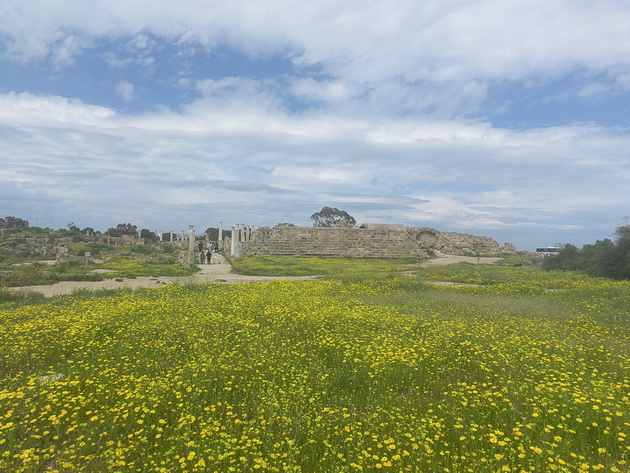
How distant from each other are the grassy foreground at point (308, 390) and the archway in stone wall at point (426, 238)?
4996cm

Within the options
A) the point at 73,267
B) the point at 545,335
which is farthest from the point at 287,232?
the point at 545,335

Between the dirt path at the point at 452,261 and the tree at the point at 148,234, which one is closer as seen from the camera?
the dirt path at the point at 452,261

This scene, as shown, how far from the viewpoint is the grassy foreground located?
144 inches

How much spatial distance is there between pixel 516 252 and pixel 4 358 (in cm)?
6445

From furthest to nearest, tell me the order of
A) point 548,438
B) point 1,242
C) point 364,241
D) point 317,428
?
point 364,241
point 1,242
point 317,428
point 548,438

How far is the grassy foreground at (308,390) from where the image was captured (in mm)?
3670

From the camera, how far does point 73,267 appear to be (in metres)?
22.9

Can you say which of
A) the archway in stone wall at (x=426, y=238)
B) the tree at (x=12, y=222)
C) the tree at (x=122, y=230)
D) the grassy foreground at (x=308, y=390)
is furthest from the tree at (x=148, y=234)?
the grassy foreground at (x=308, y=390)

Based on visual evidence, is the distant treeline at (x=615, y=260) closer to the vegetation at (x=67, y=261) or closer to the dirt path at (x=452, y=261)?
the dirt path at (x=452, y=261)

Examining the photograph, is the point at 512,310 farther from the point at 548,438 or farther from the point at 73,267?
the point at 73,267

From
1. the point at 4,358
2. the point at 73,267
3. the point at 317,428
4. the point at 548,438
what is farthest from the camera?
the point at 73,267

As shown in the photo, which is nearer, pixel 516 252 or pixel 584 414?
pixel 584 414

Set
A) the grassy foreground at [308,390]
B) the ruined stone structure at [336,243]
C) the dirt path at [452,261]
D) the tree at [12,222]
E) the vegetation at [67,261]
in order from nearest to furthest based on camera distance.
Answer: the grassy foreground at [308,390] → the vegetation at [67,261] → the dirt path at [452,261] → the ruined stone structure at [336,243] → the tree at [12,222]

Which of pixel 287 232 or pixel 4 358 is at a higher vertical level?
pixel 287 232
